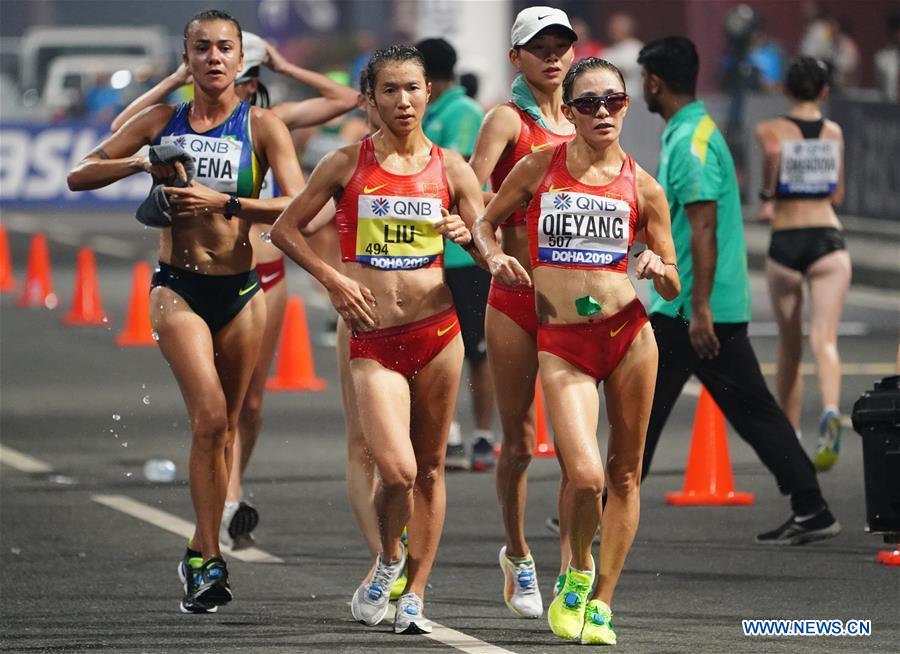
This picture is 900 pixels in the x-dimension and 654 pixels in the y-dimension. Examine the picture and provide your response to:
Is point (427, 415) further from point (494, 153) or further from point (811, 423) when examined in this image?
point (811, 423)

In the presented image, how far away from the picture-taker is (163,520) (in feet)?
38.0

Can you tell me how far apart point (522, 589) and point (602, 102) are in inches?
78.8

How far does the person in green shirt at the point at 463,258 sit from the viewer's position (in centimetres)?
1318

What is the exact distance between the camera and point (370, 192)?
873 cm

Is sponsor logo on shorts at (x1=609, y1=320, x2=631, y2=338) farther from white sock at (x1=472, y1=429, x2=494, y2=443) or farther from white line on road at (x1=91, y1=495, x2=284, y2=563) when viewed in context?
white sock at (x1=472, y1=429, x2=494, y2=443)

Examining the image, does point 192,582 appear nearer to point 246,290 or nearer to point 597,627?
point 246,290

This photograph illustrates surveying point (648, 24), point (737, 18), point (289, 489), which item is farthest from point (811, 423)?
point (648, 24)

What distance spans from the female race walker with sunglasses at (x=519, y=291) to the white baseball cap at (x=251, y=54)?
178cm

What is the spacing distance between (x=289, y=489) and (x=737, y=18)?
20106mm

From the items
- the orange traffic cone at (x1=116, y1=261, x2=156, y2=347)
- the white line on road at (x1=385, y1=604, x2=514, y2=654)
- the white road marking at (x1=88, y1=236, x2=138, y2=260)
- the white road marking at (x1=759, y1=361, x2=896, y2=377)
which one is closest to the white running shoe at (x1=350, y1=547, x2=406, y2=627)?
the white line on road at (x1=385, y1=604, x2=514, y2=654)

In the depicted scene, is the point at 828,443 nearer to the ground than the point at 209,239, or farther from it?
nearer to the ground

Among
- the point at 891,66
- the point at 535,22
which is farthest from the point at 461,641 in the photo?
the point at 891,66

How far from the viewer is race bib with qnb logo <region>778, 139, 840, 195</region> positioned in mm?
13242

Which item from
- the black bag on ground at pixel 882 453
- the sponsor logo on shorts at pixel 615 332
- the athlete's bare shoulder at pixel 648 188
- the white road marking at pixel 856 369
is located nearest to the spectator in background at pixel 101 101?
the white road marking at pixel 856 369
